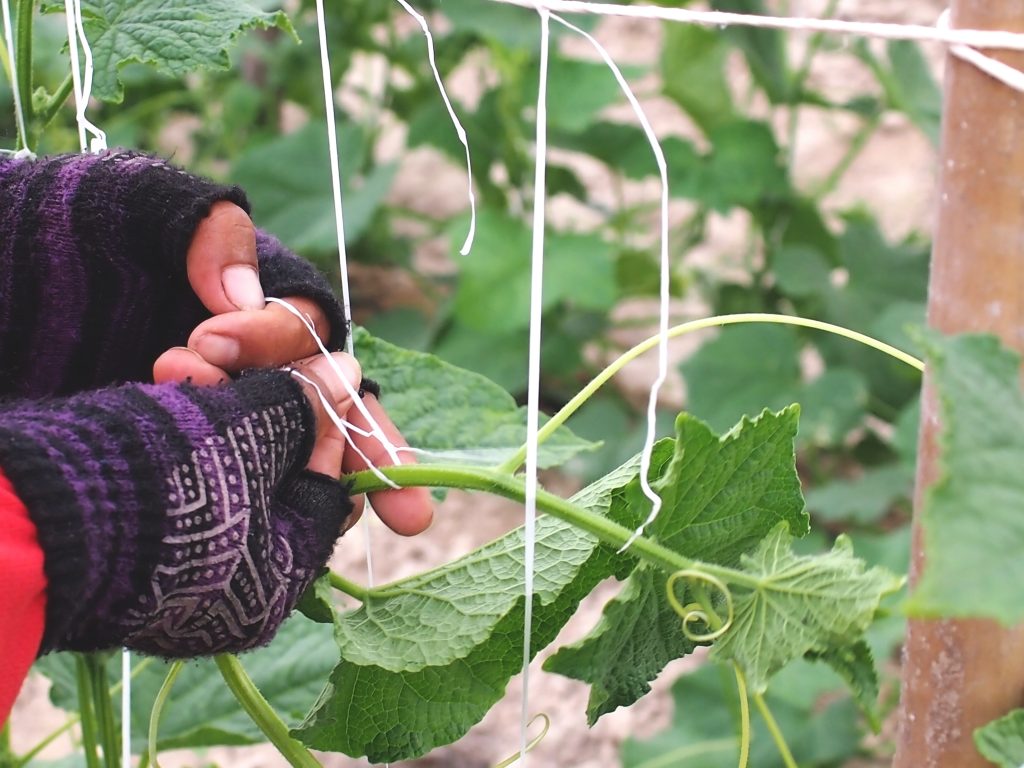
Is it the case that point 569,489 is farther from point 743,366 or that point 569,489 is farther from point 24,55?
point 24,55

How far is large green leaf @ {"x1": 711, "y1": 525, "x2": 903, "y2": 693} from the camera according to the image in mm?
463

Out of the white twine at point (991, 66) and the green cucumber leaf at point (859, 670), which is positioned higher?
the white twine at point (991, 66)

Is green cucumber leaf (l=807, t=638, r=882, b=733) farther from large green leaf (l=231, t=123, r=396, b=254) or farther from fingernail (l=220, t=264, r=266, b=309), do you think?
large green leaf (l=231, t=123, r=396, b=254)

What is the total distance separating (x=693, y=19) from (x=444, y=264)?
1.90 m

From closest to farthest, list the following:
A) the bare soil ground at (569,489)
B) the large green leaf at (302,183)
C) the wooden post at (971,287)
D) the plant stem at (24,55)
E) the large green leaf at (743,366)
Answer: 1. the wooden post at (971,287)
2. the plant stem at (24,55)
3. the bare soil ground at (569,489)
4. the large green leaf at (743,366)
5. the large green leaf at (302,183)

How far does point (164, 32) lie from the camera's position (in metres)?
0.67

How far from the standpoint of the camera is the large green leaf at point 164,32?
2.15 feet

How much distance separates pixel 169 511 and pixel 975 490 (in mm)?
303

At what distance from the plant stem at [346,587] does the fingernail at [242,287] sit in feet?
0.45

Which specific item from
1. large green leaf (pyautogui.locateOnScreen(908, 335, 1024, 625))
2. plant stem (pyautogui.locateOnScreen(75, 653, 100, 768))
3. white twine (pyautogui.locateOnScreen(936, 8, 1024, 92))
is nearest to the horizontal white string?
white twine (pyautogui.locateOnScreen(936, 8, 1024, 92))

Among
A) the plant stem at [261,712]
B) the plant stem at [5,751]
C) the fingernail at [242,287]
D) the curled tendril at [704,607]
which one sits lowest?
the plant stem at [5,751]

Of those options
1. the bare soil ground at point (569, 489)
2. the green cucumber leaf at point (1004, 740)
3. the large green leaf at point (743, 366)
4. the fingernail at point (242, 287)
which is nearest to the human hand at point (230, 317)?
the fingernail at point (242, 287)

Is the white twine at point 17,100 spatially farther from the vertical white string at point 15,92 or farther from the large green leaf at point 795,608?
the large green leaf at point 795,608

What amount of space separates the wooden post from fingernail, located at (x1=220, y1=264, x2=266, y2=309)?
0.30 metres
